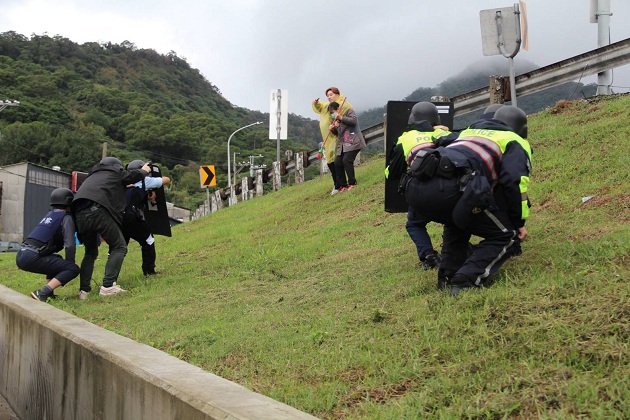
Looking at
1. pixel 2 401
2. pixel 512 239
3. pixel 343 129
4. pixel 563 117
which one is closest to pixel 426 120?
pixel 512 239

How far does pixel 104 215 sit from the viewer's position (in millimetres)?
9062

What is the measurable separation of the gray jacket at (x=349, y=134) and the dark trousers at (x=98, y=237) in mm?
5561

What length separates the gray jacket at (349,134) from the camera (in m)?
13.7

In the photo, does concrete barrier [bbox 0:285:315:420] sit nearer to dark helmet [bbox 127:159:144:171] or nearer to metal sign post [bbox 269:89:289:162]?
dark helmet [bbox 127:159:144:171]

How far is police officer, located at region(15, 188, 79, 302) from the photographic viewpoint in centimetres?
895

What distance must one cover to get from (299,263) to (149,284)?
87.8 inches

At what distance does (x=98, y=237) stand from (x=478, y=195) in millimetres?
5798

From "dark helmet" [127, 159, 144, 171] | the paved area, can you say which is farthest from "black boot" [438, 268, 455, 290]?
"dark helmet" [127, 159, 144, 171]

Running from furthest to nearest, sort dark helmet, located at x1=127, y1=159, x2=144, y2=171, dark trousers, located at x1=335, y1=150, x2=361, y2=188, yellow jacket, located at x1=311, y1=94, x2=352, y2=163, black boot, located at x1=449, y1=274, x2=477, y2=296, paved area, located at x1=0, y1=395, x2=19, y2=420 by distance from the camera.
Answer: yellow jacket, located at x1=311, y1=94, x2=352, y2=163, dark trousers, located at x1=335, y1=150, x2=361, y2=188, dark helmet, located at x1=127, y1=159, x2=144, y2=171, paved area, located at x1=0, y1=395, x2=19, y2=420, black boot, located at x1=449, y1=274, x2=477, y2=296

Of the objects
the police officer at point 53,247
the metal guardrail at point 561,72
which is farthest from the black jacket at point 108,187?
the metal guardrail at point 561,72

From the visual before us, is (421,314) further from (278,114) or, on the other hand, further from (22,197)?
(22,197)

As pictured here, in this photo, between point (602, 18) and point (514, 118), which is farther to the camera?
point (602, 18)

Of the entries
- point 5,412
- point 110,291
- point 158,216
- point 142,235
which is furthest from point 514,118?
point 158,216

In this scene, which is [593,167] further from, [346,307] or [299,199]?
[299,199]
